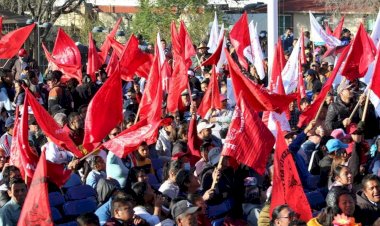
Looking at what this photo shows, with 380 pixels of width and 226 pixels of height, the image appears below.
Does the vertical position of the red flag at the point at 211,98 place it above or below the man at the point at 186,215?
below

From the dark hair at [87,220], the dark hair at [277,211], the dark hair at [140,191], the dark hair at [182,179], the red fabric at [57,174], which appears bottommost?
the dark hair at [182,179]

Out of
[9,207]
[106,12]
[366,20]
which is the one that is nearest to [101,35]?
[106,12]

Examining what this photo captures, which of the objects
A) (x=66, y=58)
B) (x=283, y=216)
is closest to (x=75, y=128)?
(x=283, y=216)

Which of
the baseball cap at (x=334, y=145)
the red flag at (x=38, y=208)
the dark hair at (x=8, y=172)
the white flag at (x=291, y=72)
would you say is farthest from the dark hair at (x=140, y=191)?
the white flag at (x=291, y=72)

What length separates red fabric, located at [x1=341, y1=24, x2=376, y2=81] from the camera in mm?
15781

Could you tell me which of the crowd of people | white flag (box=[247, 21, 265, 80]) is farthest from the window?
the crowd of people

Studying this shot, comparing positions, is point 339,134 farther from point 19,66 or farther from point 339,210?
point 19,66

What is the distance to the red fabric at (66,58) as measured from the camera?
18375mm

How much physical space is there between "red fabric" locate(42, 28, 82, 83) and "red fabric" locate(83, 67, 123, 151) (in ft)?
18.5

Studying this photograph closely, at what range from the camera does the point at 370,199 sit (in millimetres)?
11125

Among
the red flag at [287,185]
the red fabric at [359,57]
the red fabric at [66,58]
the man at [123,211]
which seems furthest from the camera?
the red fabric at [66,58]

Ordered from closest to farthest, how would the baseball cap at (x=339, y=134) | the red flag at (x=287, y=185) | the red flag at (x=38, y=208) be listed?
the red flag at (x=38, y=208), the red flag at (x=287, y=185), the baseball cap at (x=339, y=134)

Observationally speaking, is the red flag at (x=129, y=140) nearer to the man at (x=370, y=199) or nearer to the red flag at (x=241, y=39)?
the man at (x=370, y=199)

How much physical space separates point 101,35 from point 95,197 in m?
25.8
